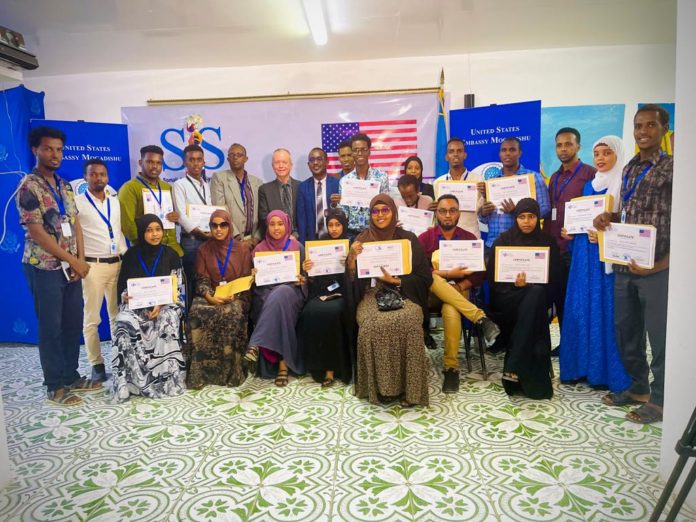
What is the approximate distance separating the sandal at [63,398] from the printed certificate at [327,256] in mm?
2177

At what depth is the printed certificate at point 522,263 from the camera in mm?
3490

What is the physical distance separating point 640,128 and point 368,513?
2920 mm

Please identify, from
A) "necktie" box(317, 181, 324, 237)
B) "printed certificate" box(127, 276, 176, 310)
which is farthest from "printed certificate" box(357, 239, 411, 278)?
"printed certificate" box(127, 276, 176, 310)

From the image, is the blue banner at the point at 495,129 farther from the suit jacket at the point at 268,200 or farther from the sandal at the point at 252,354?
the sandal at the point at 252,354

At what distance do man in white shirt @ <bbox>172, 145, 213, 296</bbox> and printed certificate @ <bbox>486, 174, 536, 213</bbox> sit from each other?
2.86 metres

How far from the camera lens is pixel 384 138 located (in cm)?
566

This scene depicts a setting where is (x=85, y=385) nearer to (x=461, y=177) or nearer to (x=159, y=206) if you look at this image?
(x=159, y=206)

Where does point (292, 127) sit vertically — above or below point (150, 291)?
above

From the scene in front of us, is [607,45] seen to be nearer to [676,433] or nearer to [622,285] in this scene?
[622,285]

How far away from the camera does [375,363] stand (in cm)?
325

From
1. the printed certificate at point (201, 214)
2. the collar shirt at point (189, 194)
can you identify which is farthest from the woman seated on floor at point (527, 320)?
the collar shirt at point (189, 194)

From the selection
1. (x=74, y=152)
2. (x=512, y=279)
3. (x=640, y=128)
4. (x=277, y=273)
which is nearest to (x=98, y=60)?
(x=74, y=152)

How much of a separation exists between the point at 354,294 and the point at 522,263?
1.40 m

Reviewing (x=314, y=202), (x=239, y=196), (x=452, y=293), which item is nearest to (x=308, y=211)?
(x=314, y=202)
